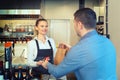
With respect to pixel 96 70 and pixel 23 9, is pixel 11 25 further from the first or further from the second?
pixel 96 70

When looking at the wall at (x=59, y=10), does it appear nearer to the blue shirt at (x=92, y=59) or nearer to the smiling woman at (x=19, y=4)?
the smiling woman at (x=19, y=4)

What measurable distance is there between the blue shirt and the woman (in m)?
0.95

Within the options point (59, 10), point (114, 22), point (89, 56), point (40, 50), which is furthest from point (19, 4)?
point (89, 56)

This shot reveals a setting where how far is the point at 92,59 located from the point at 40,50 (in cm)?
112

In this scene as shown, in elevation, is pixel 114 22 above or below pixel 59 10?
below

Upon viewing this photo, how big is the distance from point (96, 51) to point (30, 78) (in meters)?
1.24

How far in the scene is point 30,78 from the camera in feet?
8.40

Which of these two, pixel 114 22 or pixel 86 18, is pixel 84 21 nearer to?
pixel 86 18

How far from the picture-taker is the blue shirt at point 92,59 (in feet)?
4.78

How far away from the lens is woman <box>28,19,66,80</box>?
246 centimetres

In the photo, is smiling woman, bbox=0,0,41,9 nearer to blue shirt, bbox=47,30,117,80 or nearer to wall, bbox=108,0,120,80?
wall, bbox=108,0,120,80

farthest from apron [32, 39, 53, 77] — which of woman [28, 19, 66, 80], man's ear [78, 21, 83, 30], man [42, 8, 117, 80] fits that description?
man's ear [78, 21, 83, 30]

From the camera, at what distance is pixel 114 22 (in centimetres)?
312

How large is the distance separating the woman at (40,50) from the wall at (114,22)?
2.94 feet
